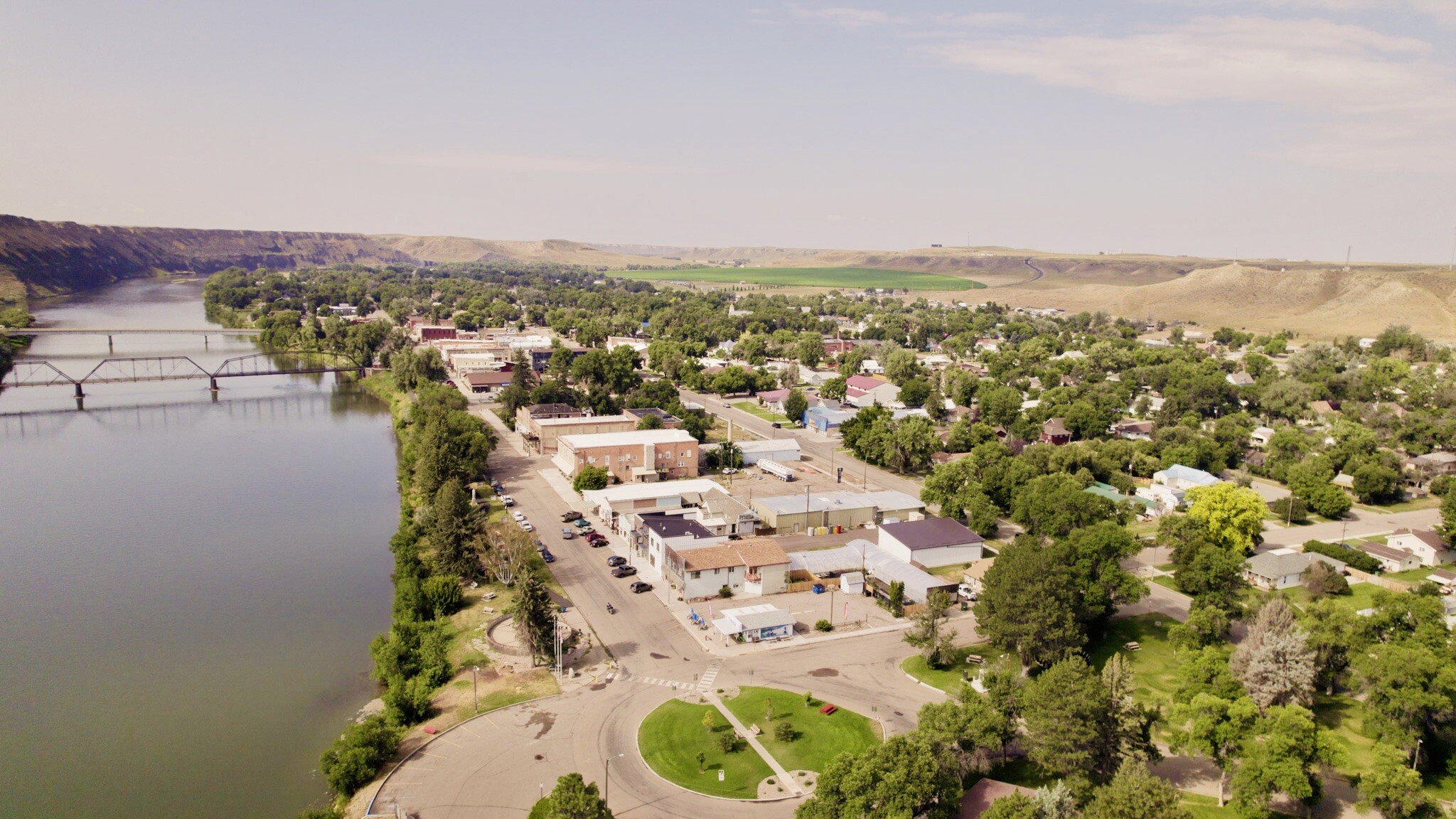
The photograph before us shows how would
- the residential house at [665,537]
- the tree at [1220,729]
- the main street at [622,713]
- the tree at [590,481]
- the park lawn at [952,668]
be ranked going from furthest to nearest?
the tree at [590,481] < the residential house at [665,537] < the park lawn at [952,668] < the tree at [1220,729] < the main street at [622,713]

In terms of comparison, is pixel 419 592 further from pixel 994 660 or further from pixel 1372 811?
pixel 1372 811

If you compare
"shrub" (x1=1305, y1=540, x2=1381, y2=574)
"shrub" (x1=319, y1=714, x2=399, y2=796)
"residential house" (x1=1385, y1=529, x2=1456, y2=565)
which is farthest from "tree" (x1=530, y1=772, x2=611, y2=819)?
"residential house" (x1=1385, y1=529, x2=1456, y2=565)

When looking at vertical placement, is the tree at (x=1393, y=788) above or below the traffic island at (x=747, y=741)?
above

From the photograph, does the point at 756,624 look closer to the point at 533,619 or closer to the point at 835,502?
the point at 533,619

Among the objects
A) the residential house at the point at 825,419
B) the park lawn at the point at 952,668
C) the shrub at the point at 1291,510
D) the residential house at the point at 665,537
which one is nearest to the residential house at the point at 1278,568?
the shrub at the point at 1291,510

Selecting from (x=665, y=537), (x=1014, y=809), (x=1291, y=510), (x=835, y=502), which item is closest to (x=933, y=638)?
(x=1014, y=809)

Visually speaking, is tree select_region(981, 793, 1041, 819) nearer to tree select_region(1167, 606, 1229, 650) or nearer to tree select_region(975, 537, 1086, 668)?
tree select_region(975, 537, 1086, 668)

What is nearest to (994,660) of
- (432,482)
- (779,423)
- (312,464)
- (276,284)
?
(432,482)

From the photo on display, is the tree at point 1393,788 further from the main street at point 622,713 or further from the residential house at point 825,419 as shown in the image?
the residential house at point 825,419
